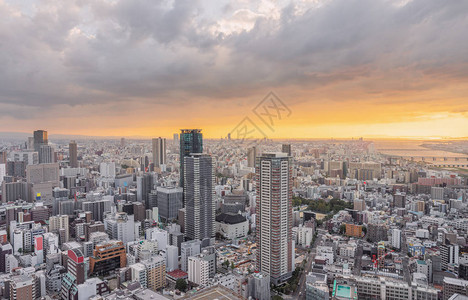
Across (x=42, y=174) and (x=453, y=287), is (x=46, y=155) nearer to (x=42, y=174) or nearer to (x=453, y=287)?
(x=42, y=174)

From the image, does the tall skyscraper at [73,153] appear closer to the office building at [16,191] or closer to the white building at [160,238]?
the office building at [16,191]

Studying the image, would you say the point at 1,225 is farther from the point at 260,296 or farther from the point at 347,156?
the point at 347,156

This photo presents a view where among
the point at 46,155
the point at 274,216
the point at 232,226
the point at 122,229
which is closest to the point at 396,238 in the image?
the point at 274,216

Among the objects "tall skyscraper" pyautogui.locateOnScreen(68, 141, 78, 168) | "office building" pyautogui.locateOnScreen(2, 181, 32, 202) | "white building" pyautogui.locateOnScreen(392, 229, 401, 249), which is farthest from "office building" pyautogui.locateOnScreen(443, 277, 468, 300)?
"tall skyscraper" pyautogui.locateOnScreen(68, 141, 78, 168)

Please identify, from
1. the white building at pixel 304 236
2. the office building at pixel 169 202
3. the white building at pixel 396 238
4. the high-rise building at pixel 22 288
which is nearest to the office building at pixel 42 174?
the office building at pixel 169 202

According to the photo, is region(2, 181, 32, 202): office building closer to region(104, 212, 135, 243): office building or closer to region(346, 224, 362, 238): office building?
region(104, 212, 135, 243): office building

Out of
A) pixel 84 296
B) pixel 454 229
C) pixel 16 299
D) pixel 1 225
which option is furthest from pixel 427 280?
pixel 1 225
